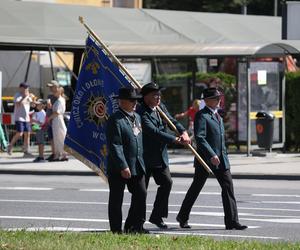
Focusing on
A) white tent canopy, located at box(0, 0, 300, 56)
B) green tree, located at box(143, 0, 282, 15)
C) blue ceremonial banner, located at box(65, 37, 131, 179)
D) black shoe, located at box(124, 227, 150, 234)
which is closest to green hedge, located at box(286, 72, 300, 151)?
white tent canopy, located at box(0, 0, 300, 56)

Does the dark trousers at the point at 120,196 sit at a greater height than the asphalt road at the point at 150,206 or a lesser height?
greater

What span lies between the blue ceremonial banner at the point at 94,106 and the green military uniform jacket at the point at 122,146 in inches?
61.8

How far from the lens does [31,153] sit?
2788 centimetres

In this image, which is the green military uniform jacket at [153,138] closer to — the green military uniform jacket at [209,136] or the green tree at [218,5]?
the green military uniform jacket at [209,136]

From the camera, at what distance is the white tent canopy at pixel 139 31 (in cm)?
2806

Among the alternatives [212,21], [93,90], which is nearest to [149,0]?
[212,21]

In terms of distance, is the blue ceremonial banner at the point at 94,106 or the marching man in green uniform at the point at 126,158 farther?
the blue ceremonial banner at the point at 94,106

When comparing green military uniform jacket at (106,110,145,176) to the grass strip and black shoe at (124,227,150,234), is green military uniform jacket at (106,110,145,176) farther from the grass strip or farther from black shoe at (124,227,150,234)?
the grass strip

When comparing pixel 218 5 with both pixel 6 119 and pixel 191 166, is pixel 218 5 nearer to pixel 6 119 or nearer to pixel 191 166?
pixel 6 119

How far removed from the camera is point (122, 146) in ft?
38.8

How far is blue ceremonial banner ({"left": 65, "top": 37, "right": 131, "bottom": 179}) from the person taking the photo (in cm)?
1369

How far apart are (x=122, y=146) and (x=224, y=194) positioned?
6.78 feet

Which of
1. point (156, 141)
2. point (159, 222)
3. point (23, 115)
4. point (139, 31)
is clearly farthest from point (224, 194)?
point (139, 31)

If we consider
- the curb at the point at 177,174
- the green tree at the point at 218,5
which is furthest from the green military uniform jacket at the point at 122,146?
the green tree at the point at 218,5
